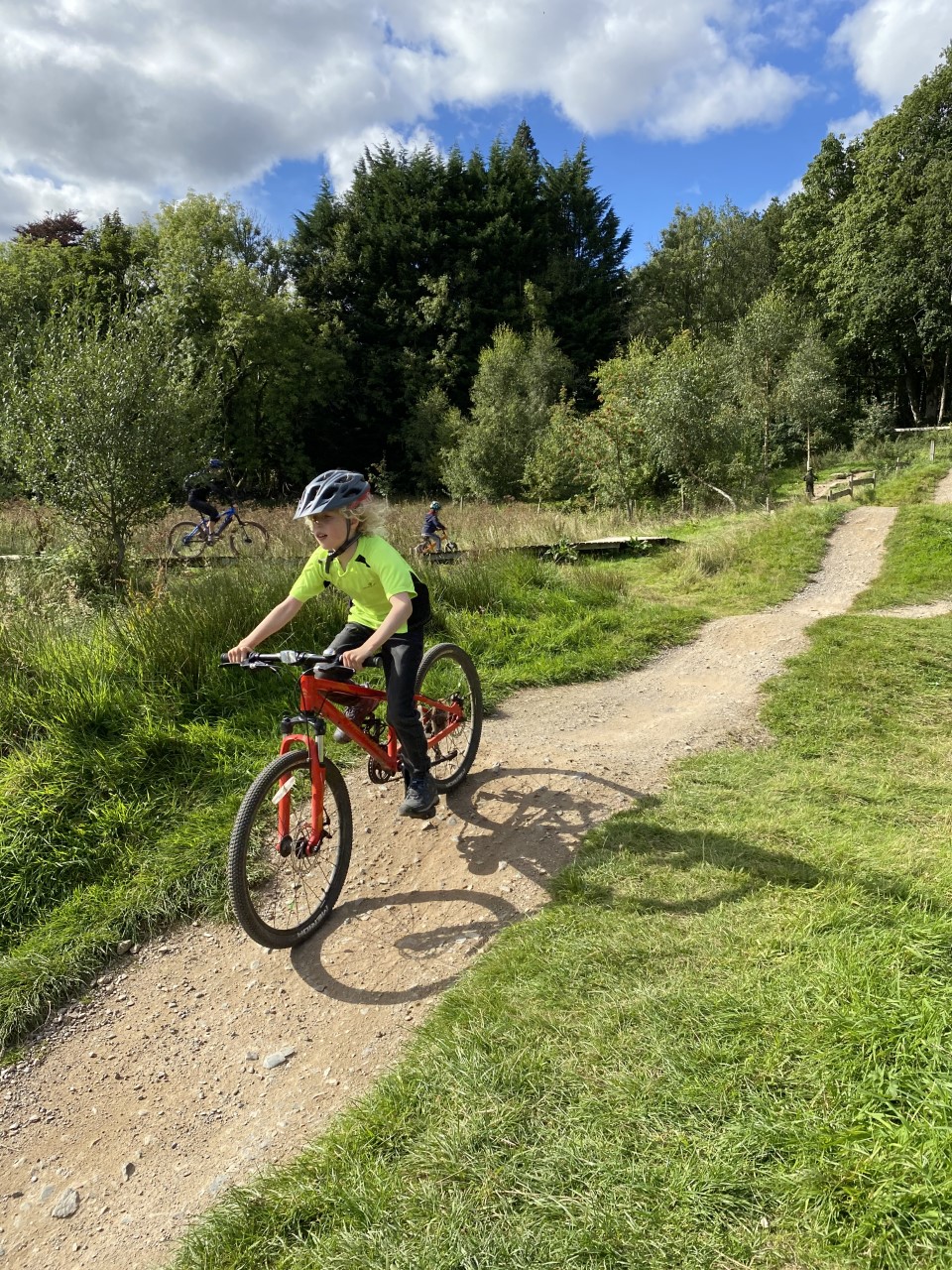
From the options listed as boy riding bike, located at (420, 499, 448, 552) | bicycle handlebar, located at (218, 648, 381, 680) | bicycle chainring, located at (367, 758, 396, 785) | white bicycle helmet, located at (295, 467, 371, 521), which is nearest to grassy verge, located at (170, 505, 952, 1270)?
bicycle chainring, located at (367, 758, 396, 785)

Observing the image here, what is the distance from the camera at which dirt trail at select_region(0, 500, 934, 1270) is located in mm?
2623

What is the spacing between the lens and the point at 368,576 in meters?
3.91

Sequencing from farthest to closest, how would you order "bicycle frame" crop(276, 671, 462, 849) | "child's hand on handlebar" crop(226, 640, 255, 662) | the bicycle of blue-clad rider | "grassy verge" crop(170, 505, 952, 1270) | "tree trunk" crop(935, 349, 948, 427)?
"tree trunk" crop(935, 349, 948, 427) → the bicycle of blue-clad rider → "bicycle frame" crop(276, 671, 462, 849) → "child's hand on handlebar" crop(226, 640, 255, 662) → "grassy verge" crop(170, 505, 952, 1270)

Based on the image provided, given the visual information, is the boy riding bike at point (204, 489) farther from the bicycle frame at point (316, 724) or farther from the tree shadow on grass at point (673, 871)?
the tree shadow on grass at point (673, 871)

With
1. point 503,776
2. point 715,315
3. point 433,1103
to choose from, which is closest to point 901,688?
point 503,776

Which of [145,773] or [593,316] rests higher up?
[593,316]

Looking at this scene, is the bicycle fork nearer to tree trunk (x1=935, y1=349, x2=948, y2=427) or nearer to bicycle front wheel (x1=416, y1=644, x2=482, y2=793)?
bicycle front wheel (x1=416, y1=644, x2=482, y2=793)

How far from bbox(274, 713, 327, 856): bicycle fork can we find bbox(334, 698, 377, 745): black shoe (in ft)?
0.95

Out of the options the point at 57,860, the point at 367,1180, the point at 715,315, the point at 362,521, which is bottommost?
the point at 367,1180

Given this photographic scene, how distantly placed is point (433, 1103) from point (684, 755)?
141 inches

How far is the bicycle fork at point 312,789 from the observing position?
11.8 feet

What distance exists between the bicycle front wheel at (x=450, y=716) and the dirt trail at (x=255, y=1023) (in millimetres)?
194

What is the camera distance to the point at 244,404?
32.8 metres

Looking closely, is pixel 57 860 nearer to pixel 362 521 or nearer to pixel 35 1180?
pixel 35 1180
